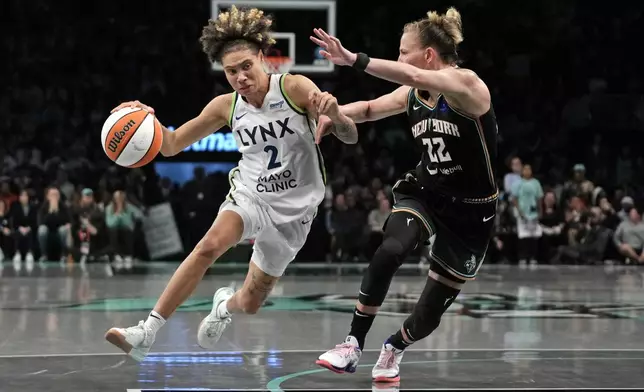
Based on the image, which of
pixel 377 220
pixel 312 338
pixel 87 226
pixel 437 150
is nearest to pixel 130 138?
pixel 437 150

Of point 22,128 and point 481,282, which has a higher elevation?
point 22,128

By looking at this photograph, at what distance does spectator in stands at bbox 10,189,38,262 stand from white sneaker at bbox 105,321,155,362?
1064cm

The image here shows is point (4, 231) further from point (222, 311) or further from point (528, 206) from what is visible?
point (222, 311)

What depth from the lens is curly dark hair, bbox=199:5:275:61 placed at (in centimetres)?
→ 526

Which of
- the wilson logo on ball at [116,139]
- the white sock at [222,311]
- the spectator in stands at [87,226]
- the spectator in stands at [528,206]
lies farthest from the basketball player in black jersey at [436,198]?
the spectator in stands at [87,226]

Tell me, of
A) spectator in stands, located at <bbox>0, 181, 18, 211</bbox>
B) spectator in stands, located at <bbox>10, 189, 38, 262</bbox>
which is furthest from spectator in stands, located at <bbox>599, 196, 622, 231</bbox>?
spectator in stands, located at <bbox>0, 181, 18, 211</bbox>

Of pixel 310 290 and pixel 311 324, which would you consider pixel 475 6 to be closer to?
pixel 310 290

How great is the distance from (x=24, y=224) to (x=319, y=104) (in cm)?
1110

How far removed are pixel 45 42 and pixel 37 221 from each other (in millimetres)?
4781

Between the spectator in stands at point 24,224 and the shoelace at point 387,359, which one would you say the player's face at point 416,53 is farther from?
the spectator in stands at point 24,224

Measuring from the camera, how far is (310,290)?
10883mm

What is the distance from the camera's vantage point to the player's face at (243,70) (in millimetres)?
5191

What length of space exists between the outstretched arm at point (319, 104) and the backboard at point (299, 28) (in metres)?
10.4

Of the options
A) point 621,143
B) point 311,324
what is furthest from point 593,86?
point 311,324
